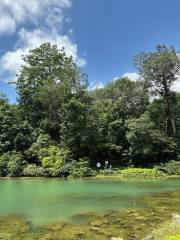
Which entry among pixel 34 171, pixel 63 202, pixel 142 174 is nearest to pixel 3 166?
pixel 34 171

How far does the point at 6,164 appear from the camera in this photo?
39.7 meters

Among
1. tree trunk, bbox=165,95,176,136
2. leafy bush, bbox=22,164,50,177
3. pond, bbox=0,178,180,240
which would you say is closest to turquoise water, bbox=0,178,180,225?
pond, bbox=0,178,180,240

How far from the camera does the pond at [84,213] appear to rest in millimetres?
11973

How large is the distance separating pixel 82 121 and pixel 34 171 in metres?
7.53

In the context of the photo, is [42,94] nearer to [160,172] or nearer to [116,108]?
[116,108]

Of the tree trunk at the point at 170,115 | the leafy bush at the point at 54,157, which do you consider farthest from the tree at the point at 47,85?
the tree trunk at the point at 170,115

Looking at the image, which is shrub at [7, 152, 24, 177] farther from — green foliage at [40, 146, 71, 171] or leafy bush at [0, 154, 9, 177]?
green foliage at [40, 146, 71, 171]

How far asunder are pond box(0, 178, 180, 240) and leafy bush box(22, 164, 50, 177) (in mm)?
13621

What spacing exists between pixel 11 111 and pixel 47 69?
748 centimetres

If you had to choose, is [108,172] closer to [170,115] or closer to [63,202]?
[170,115]

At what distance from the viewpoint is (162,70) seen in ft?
137

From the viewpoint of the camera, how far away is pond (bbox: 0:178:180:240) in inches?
471

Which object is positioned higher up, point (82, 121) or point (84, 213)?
point (82, 121)

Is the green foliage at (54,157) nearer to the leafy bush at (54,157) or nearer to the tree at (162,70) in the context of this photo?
the leafy bush at (54,157)
